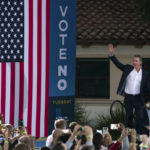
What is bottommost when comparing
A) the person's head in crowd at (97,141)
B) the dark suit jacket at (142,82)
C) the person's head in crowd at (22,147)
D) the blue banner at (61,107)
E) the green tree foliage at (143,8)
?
the person's head in crowd at (97,141)

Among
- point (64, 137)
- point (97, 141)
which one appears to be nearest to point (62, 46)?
point (64, 137)

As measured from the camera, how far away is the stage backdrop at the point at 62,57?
42.2 ft

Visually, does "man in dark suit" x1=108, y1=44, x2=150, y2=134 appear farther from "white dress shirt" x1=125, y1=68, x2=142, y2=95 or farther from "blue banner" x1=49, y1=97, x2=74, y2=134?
"blue banner" x1=49, y1=97, x2=74, y2=134

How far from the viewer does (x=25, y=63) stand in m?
13.2

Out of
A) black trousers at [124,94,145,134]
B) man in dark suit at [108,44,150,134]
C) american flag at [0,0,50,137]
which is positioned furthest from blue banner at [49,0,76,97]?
black trousers at [124,94,145,134]

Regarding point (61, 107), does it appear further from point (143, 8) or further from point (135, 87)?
point (143, 8)

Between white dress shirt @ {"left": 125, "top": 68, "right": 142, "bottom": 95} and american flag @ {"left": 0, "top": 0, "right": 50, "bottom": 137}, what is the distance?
10.1 ft

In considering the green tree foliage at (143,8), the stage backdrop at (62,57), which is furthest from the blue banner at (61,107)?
the green tree foliage at (143,8)

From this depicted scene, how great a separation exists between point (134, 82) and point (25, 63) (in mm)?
3351

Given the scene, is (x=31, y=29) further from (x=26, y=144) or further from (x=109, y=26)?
(x=109, y=26)

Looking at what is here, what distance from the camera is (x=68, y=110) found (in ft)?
43.0

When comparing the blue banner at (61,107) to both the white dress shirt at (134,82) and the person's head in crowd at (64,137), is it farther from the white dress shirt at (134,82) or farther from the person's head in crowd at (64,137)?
the white dress shirt at (134,82)

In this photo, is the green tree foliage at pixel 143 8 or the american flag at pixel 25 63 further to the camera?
the green tree foliage at pixel 143 8

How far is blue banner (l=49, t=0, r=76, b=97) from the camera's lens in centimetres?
1286
